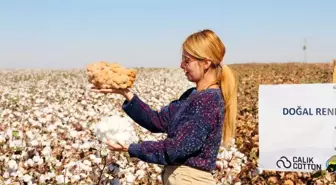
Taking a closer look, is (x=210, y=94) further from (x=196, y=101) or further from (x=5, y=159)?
(x=5, y=159)

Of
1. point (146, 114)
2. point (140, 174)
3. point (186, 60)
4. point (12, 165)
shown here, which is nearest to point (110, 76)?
point (146, 114)

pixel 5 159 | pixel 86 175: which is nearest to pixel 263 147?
pixel 86 175

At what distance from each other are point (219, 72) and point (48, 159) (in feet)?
6.20

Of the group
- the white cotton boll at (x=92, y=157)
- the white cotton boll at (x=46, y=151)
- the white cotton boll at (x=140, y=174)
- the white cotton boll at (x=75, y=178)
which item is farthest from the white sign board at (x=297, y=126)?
the white cotton boll at (x=46, y=151)

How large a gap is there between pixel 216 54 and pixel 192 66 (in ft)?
0.44

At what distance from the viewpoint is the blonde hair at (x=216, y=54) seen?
3.21 m

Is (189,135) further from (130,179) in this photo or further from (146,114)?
(130,179)

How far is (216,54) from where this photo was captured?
3240 mm

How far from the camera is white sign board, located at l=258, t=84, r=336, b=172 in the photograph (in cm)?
491

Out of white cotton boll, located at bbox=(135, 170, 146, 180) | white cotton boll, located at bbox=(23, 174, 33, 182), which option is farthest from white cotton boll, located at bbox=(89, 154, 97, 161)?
white cotton boll, located at bbox=(135, 170, 146, 180)

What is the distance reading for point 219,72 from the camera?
329cm

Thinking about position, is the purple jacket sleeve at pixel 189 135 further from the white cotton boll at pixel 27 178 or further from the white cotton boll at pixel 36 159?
the white cotton boll at pixel 36 159

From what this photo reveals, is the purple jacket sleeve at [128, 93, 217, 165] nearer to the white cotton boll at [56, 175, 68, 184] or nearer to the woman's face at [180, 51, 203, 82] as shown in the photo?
the woman's face at [180, 51, 203, 82]

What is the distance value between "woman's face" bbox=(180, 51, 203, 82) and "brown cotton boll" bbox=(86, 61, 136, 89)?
0.43 meters
